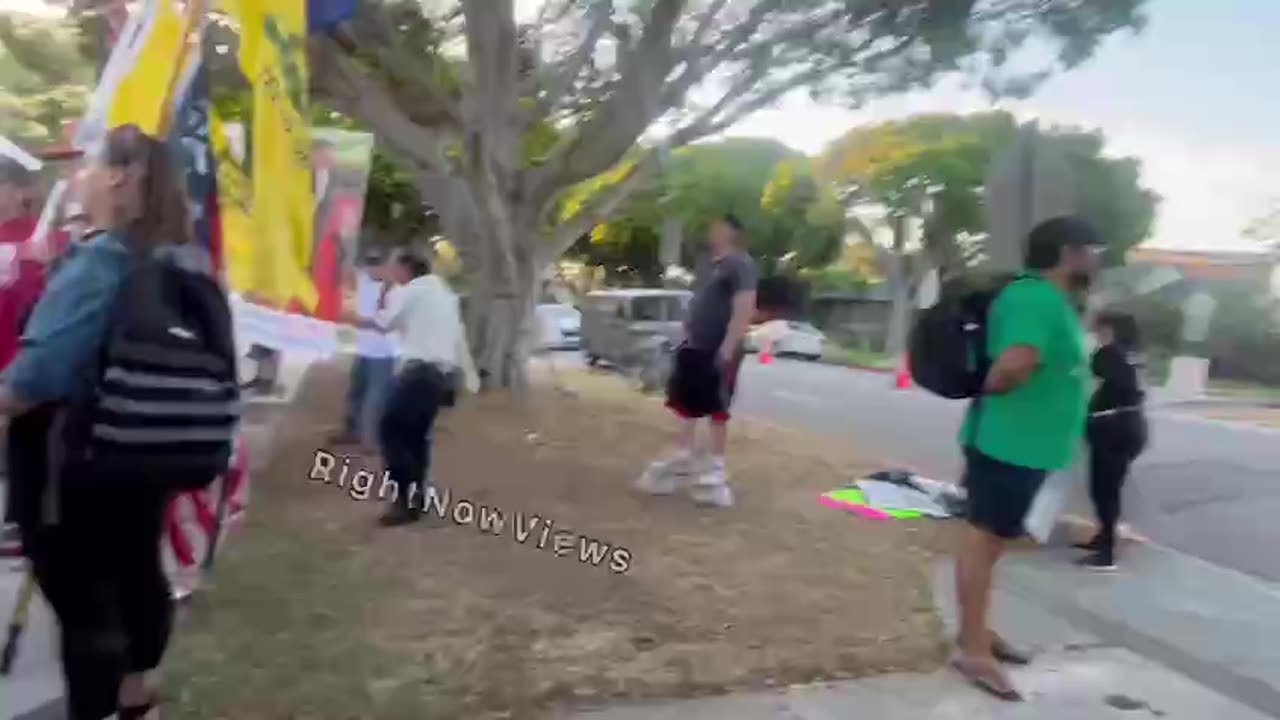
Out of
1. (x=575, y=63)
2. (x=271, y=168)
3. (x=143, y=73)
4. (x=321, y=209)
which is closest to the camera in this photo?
(x=143, y=73)

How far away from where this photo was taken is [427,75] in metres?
12.5

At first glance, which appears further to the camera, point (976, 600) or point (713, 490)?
point (713, 490)

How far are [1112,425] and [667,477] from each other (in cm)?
261

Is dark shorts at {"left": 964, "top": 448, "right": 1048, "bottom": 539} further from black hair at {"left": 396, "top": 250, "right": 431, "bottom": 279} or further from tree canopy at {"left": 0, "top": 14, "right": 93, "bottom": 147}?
tree canopy at {"left": 0, "top": 14, "right": 93, "bottom": 147}

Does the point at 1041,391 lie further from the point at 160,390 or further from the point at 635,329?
the point at 635,329

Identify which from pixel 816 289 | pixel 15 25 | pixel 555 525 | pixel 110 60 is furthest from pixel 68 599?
pixel 816 289

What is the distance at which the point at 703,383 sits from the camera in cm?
720

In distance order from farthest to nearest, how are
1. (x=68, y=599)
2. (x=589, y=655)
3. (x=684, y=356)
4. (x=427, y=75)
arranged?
(x=427, y=75) < (x=684, y=356) < (x=589, y=655) < (x=68, y=599)

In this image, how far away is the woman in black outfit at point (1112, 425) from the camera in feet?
21.4

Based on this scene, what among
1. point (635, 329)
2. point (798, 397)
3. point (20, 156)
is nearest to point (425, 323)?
point (20, 156)

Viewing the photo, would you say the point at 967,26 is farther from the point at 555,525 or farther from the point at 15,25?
the point at 15,25

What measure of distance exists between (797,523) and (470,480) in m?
2.22

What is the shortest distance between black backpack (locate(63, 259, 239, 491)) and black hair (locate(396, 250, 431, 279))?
3.33m

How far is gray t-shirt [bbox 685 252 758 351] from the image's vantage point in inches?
277
